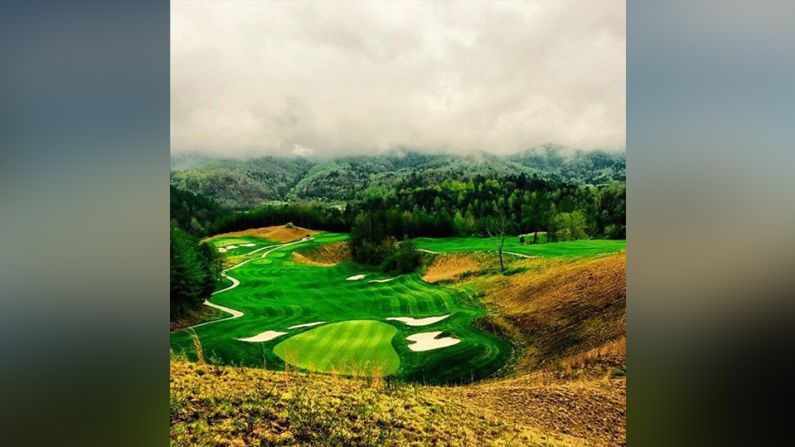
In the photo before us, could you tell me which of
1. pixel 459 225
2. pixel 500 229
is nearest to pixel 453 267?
pixel 459 225

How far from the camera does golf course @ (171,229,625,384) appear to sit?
414 centimetres

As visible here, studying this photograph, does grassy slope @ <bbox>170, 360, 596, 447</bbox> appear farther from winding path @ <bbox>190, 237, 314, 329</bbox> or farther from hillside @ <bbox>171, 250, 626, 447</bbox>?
winding path @ <bbox>190, 237, 314, 329</bbox>

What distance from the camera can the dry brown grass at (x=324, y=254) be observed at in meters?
4.35

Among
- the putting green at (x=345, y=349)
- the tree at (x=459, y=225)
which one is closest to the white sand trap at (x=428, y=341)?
the putting green at (x=345, y=349)

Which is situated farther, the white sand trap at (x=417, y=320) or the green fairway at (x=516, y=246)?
the green fairway at (x=516, y=246)

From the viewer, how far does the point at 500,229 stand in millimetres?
4348

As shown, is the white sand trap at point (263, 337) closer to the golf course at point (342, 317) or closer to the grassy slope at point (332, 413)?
the golf course at point (342, 317)

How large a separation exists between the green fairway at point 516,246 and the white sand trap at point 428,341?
700 millimetres

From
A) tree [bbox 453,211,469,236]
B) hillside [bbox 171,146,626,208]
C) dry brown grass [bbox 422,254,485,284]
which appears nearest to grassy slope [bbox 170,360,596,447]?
dry brown grass [bbox 422,254,485,284]

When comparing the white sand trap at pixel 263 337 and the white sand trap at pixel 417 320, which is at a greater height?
the white sand trap at pixel 417 320

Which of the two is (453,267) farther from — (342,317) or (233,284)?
(233,284)
